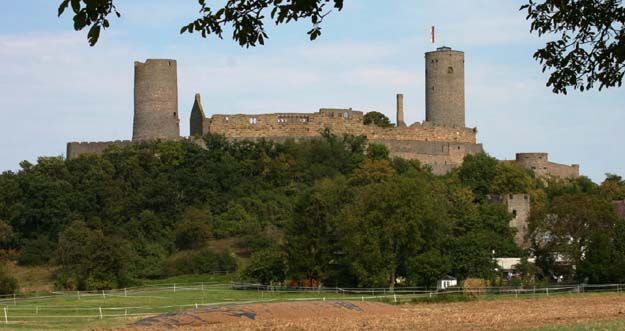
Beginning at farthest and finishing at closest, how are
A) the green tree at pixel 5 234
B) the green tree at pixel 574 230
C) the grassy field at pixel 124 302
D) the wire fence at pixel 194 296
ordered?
the green tree at pixel 5 234 < the green tree at pixel 574 230 < the wire fence at pixel 194 296 < the grassy field at pixel 124 302

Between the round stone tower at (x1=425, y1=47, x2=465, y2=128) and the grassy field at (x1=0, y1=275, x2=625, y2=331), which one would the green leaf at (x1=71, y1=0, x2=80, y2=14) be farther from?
the round stone tower at (x1=425, y1=47, x2=465, y2=128)

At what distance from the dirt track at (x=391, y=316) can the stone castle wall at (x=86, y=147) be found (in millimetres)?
28859

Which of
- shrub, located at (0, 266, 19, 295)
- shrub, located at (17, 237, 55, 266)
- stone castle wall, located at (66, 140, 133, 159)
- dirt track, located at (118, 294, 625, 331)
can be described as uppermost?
stone castle wall, located at (66, 140, 133, 159)

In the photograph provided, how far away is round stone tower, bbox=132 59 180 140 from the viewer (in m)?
58.8

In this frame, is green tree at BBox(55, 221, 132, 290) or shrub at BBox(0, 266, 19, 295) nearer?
shrub at BBox(0, 266, 19, 295)

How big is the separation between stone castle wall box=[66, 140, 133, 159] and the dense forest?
1686 mm

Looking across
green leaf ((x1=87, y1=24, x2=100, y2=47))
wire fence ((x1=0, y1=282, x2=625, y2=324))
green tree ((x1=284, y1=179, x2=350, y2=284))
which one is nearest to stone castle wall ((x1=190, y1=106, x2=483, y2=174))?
green tree ((x1=284, y1=179, x2=350, y2=284))

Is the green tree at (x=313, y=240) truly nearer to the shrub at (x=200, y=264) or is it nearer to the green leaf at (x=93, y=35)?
the shrub at (x=200, y=264)

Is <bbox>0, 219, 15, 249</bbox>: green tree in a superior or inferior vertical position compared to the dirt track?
superior

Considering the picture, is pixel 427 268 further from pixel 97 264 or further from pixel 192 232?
pixel 192 232

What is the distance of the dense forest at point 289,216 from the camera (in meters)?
44.8

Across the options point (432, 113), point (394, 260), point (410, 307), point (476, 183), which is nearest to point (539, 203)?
point (476, 183)

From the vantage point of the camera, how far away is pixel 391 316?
28125mm

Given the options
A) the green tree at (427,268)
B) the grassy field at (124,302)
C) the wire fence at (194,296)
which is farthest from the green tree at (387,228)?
the grassy field at (124,302)
